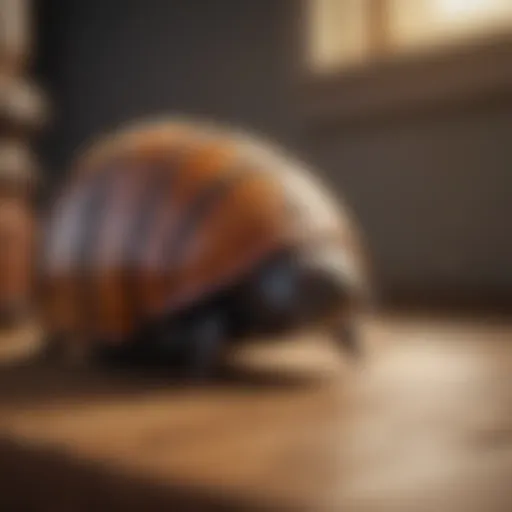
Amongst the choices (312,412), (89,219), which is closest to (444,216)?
(89,219)

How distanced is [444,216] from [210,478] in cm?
123

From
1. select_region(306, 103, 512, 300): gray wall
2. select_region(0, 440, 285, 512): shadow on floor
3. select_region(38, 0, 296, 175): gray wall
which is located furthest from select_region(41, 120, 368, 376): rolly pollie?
select_region(38, 0, 296, 175): gray wall

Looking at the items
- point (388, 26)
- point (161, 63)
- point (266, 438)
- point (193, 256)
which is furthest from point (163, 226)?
point (161, 63)

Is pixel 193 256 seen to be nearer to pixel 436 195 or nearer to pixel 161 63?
pixel 436 195

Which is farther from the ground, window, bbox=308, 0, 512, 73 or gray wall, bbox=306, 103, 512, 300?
window, bbox=308, 0, 512, 73

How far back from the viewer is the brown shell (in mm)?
617

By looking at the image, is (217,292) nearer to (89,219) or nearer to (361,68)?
(89,219)

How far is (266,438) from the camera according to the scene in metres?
0.44

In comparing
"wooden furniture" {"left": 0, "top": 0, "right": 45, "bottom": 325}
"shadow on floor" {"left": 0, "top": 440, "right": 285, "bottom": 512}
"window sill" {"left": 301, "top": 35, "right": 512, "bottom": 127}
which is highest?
"window sill" {"left": 301, "top": 35, "right": 512, "bottom": 127}

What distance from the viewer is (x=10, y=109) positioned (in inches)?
48.9

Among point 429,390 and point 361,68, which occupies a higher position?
point 361,68

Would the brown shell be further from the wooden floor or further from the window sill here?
the window sill

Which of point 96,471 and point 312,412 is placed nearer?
point 96,471

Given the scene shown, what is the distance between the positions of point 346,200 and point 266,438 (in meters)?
1.28
